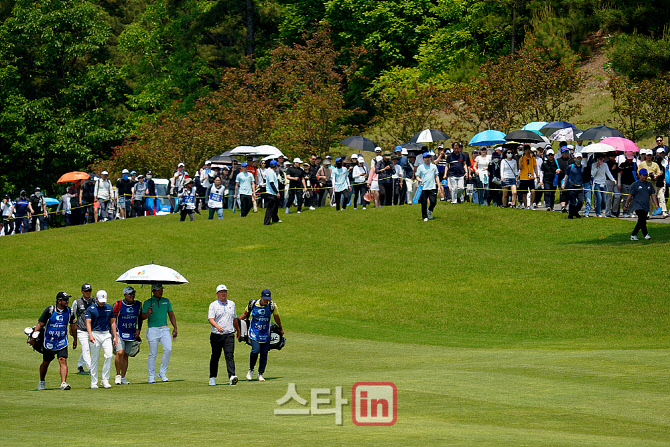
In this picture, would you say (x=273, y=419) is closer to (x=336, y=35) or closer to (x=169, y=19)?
(x=336, y=35)

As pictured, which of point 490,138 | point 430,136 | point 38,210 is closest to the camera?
point 490,138

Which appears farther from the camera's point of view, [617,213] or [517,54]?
[517,54]

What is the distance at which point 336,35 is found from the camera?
6812cm

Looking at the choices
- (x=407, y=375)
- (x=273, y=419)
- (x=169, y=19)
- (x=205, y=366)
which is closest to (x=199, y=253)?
(x=205, y=366)

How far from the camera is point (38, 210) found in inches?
1724

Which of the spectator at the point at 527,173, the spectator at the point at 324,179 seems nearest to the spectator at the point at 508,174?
the spectator at the point at 527,173

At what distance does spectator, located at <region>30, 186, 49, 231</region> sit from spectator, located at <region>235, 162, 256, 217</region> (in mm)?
A: 11282

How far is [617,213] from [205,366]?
62.3 ft

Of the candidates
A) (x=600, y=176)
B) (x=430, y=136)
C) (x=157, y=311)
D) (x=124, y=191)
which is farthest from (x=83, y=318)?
(x=124, y=191)

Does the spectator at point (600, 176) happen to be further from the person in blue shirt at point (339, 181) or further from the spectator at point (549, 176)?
the person in blue shirt at point (339, 181)

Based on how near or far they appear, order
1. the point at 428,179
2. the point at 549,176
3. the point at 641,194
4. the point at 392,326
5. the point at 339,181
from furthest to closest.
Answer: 1. the point at 339,181
2. the point at 549,176
3. the point at 428,179
4. the point at 641,194
5. the point at 392,326

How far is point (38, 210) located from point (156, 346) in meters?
27.9

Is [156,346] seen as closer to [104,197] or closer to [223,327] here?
[223,327]

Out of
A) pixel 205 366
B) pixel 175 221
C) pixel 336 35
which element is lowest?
pixel 205 366
